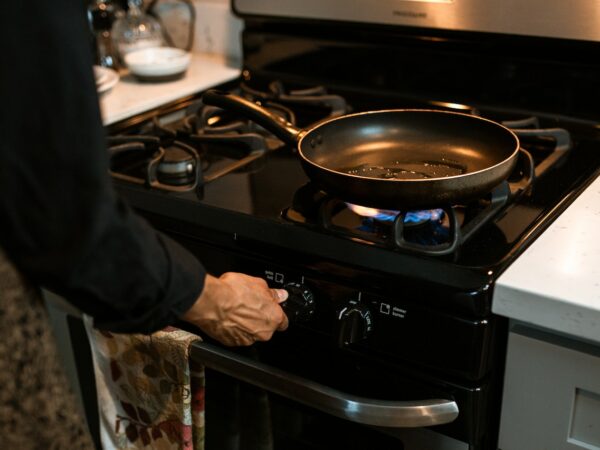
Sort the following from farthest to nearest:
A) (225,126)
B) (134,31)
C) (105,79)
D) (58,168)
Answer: (134,31) → (105,79) → (225,126) → (58,168)

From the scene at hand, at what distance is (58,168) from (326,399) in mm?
406

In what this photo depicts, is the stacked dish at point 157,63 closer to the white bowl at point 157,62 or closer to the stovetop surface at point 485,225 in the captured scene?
the white bowl at point 157,62

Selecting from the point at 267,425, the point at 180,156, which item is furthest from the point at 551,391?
the point at 180,156

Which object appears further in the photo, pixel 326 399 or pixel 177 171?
pixel 177 171

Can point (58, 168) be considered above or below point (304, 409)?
above

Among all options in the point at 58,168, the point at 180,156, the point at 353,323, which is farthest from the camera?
the point at 180,156

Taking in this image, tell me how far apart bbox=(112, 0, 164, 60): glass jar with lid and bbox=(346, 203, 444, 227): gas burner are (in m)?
0.79

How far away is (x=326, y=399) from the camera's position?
841 millimetres

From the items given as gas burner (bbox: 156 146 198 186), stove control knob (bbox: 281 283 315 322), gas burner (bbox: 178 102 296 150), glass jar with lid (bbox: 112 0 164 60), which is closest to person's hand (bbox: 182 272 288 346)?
stove control knob (bbox: 281 283 315 322)

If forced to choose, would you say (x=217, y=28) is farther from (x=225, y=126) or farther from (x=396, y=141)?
(x=396, y=141)

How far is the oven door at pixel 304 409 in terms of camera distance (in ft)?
2.70

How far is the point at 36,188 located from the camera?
57 centimetres

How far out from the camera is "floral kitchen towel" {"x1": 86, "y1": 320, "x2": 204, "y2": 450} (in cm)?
94

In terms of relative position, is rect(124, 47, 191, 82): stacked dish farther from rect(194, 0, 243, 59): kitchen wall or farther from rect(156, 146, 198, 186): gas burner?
rect(156, 146, 198, 186): gas burner
